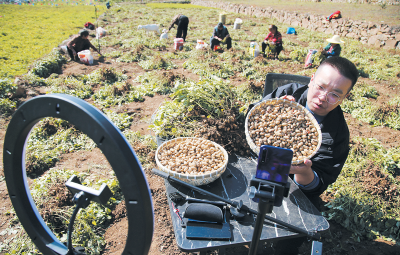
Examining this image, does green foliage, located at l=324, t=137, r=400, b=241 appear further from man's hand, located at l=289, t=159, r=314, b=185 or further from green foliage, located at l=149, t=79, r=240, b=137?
green foliage, located at l=149, t=79, r=240, b=137

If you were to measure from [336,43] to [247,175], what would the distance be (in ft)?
22.9

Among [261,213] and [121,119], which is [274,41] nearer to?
[121,119]

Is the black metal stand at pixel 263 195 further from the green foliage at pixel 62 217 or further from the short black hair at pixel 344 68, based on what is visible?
the green foliage at pixel 62 217

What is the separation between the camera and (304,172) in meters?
1.76

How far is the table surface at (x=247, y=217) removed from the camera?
4.74ft

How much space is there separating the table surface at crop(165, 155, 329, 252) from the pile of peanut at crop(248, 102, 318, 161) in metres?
0.38

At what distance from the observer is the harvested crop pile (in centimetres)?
181

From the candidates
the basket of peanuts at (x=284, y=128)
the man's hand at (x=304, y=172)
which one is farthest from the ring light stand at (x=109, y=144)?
the man's hand at (x=304, y=172)

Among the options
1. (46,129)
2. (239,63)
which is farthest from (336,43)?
(46,129)

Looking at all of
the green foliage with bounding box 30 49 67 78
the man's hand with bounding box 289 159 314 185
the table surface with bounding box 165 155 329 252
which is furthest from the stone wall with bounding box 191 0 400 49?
the green foliage with bounding box 30 49 67 78

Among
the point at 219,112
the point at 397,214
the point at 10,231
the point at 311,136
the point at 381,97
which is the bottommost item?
the point at 10,231

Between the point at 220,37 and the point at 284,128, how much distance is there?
28.8 ft

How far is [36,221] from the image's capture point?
1.24 m

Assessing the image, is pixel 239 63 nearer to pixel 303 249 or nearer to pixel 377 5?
pixel 303 249
